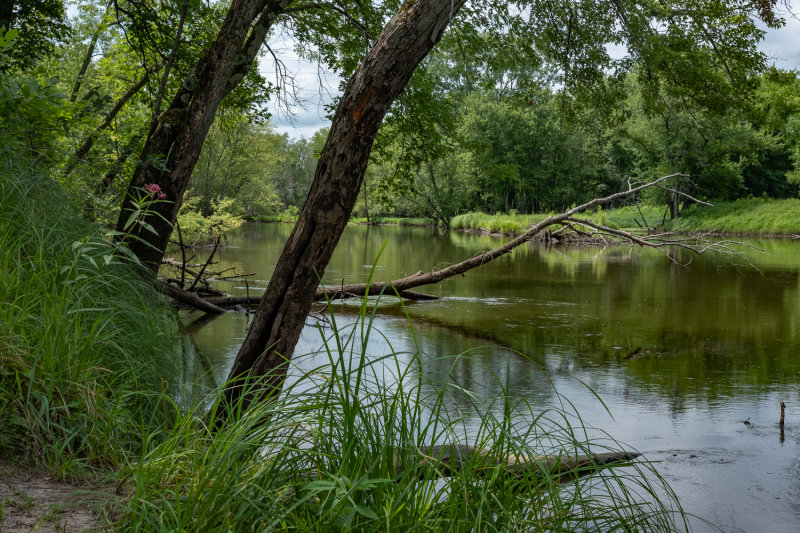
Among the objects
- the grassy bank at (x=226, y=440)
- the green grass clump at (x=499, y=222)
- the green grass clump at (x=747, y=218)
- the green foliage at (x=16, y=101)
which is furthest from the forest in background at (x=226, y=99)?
the green grass clump at (x=747, y=218)

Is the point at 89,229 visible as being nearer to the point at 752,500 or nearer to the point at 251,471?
the point at 251,471

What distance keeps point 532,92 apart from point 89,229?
22.8 ft

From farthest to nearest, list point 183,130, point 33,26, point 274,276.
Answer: point 33,26 < point 183,130 < point 274,276

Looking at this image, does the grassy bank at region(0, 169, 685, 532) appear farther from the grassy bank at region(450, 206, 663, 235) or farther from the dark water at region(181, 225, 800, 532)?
the grassy bank at region(450, 206, 663, 235)

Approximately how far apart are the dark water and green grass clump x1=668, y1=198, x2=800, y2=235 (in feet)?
62.8

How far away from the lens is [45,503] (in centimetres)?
201

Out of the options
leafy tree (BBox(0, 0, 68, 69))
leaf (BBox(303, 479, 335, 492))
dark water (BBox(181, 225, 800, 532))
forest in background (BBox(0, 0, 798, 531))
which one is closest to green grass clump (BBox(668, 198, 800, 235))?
dark water (BBox(181, 225, 800, 532))

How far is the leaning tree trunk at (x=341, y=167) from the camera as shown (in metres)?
3.20

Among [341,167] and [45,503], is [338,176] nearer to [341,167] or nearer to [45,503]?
[341,167]

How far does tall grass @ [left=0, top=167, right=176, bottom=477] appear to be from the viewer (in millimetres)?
2434

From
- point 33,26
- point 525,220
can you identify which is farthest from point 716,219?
point 33,26

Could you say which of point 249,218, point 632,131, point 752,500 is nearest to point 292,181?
point 249,218

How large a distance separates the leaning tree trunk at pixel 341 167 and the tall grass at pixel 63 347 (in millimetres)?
544

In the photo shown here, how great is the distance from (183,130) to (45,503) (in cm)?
367
